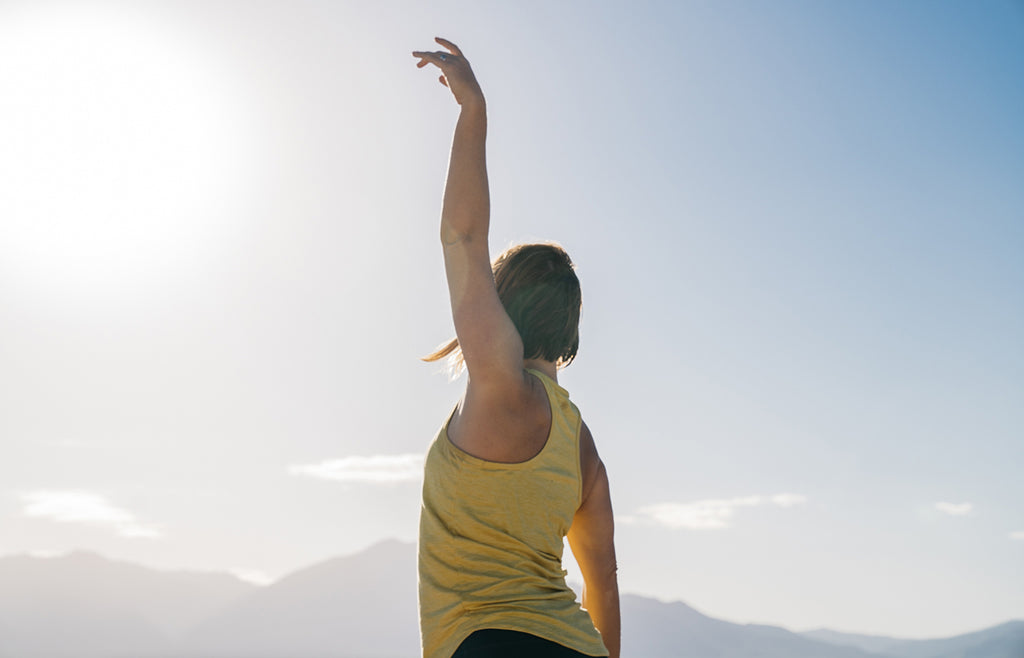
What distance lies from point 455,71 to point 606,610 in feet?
7.25

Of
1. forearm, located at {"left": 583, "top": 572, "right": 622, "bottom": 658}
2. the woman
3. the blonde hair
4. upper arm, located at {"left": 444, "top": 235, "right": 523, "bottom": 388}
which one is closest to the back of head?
the blonde hair

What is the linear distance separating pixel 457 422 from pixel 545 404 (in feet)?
1.01

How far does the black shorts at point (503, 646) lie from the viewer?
2527 millimetres

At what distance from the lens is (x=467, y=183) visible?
8.91 ft

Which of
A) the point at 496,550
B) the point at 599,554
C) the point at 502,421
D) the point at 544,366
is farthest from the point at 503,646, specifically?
the point at 544,366

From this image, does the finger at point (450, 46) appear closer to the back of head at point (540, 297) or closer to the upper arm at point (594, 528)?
the back of head at point (540, 297)

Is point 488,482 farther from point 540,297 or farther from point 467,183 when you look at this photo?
point 467,183

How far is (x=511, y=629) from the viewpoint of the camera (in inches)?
101

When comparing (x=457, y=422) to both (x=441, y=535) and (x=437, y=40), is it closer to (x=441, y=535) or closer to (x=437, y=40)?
(x=441, y=535)

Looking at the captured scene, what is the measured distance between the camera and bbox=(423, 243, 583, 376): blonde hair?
3035mm

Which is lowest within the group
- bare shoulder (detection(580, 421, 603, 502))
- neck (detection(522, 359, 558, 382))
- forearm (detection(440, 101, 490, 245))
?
bare shoulder (detection(580, 421, 603, 502))

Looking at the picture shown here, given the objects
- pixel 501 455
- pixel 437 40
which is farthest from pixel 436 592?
pixel 437 40

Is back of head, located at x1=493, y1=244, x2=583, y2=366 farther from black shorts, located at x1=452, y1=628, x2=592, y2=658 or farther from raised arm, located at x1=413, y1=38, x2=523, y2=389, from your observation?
black shorts, located at x1=452, y1=628, x2=592, y2=658

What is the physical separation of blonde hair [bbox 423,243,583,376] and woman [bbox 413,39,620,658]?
195 mm
